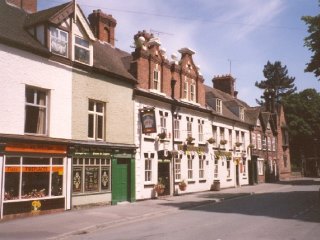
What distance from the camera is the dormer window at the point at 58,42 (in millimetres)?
18875

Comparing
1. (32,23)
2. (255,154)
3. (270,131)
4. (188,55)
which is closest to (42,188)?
(32,23)

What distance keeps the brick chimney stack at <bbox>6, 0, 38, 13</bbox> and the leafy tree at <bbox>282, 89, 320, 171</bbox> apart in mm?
51323

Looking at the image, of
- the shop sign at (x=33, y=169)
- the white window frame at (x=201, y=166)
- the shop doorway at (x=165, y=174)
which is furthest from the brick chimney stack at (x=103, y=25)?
the white window frame at (x=201, y=166)

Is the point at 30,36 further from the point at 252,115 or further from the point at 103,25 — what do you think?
the point at 252,115

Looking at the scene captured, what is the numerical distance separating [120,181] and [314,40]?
1407 cm

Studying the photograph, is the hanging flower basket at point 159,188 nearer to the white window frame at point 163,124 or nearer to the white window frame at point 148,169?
the white window frame at point 148,169

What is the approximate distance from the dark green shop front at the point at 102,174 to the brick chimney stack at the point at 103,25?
9.20 m

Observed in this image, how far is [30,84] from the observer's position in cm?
1736

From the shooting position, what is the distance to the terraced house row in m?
16.8

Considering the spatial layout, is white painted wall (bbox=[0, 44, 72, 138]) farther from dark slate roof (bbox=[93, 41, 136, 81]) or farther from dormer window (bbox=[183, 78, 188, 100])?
dormer window (bbox=[183, 78, 188, 100])

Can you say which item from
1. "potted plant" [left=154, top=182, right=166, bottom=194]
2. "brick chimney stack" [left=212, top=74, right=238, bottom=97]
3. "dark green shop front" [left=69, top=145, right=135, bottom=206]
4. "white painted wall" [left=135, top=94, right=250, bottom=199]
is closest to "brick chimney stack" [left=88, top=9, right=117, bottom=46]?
"white painted wall" [left=135, top=94, right=250, bottom=199]

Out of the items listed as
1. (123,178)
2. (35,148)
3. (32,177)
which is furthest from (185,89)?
(32,177)

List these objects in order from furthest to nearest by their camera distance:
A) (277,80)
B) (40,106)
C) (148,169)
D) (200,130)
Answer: (277,80), (200,130), (148,169), (40,106)

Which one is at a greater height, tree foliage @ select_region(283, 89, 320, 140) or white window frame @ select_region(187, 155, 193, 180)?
tree foliage @ select_region(283, 89, 320, 140)
